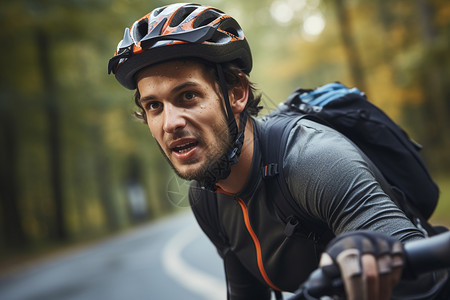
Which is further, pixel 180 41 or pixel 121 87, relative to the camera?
pixel 121 87

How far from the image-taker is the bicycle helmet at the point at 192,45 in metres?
2.12

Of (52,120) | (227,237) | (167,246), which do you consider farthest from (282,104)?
(52,120)

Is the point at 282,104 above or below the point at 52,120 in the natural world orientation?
below

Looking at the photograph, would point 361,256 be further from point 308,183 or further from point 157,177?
point 157,177

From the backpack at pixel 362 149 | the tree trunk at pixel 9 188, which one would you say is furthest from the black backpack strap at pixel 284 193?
the tree trunk at pixel 9 188

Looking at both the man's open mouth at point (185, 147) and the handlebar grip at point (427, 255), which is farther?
the man's open mouth at point (185, 147)

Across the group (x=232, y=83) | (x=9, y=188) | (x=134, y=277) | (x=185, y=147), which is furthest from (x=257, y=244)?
(x=9, y=188)

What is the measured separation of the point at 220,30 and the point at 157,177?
121ft

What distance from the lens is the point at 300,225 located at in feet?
6.53

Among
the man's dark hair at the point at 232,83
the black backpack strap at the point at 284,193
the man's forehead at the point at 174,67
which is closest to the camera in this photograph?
the black backpack strap at the point at 284,193

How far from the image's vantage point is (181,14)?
2395mm

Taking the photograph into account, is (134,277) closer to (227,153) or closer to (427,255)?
(227,153)

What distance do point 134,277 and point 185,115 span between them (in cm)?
760

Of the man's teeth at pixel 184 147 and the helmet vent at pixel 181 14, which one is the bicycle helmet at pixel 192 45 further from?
the man's teeth at pixel 184 147
